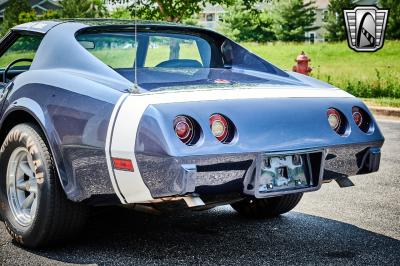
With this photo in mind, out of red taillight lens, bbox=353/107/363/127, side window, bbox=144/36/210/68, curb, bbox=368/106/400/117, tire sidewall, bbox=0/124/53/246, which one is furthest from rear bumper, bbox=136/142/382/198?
curb, bbox=368/106/400/117

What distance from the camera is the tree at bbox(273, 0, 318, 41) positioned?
7462 centimetres

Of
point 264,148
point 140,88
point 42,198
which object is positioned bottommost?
point 42,198

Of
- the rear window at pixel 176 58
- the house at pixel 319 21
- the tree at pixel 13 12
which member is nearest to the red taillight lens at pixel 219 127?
the rear window at pixel 176 58

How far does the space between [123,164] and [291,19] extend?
7378cm

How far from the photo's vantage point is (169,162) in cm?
Result: 305

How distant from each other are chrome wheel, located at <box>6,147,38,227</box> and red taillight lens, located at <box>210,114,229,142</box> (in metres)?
1.16

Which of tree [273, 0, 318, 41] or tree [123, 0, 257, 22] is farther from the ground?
tree [123, 0, 257, 22]

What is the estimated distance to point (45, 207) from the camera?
352 centimetres

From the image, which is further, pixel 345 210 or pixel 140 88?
pixel 345 210

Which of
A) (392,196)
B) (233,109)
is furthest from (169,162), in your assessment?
(392,196)

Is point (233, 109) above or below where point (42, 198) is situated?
above

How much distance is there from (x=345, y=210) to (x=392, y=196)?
0.71 metres

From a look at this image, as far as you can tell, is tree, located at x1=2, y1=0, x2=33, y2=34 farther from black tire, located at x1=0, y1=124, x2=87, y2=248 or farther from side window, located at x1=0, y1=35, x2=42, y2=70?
black tire, located at x1=0, y1=124, x2=87, y2=248

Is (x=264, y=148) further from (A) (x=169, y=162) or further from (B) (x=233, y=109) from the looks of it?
(A) (x=169, y=162)
